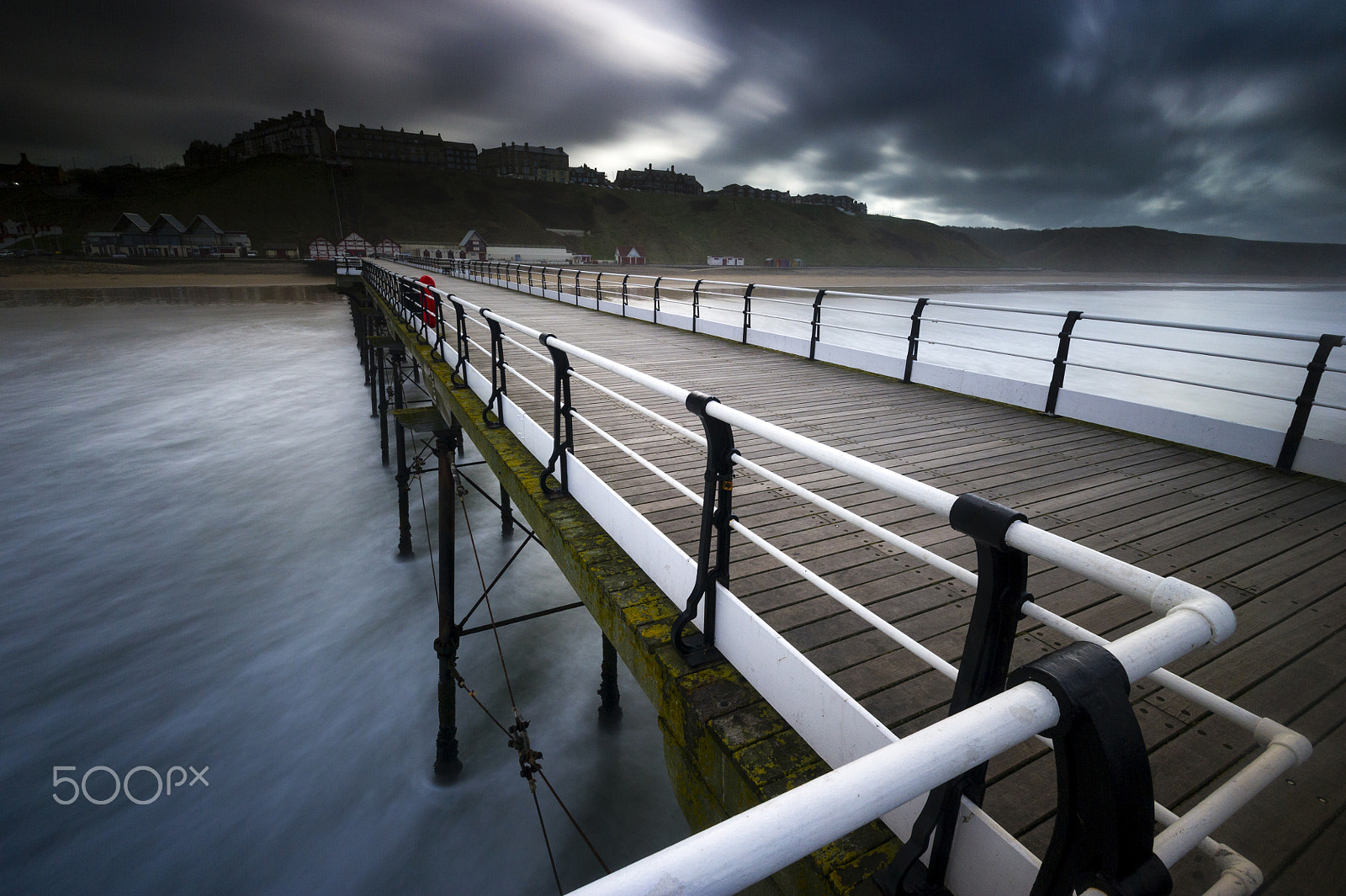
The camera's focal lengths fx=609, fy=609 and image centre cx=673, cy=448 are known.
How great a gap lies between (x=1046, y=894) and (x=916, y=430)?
16.9 ft

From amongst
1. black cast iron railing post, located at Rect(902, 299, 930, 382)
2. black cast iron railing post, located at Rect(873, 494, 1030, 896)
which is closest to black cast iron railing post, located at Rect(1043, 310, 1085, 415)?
black cast iron railing post, located at Rect(902, 299, 930, 382)

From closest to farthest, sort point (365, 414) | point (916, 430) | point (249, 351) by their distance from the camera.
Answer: point (916, 430), point (365, 414), point (249, 351)

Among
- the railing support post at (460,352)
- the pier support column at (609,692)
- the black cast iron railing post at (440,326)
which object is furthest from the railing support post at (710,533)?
the black cast iron railing post at (440,326)

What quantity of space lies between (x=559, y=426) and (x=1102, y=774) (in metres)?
3.86

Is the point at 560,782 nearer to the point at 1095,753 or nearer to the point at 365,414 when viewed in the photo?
the point at 1095,753

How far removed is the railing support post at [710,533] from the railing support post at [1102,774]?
4.99 ft

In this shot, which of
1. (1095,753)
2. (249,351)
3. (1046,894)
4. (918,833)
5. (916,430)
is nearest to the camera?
(1095,753)

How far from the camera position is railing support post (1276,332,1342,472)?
14.5 feet

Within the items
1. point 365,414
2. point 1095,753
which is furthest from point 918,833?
point 365,414

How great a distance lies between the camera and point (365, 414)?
22.3 m

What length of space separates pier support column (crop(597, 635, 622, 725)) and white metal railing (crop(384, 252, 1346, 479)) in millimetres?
5177

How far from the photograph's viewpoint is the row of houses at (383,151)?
16475 centimetres

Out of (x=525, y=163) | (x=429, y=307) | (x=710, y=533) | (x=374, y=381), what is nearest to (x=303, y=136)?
(x=525, y=163)

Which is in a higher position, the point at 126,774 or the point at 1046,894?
the point at 1046,894
